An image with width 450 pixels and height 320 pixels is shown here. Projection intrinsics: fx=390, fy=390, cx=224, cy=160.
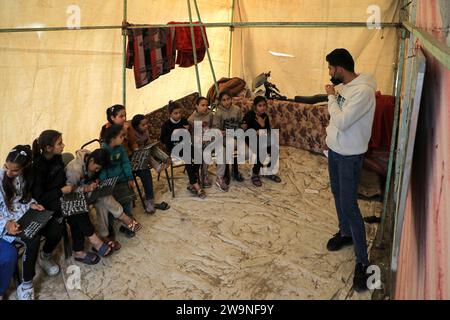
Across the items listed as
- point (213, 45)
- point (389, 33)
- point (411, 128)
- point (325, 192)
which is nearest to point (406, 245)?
point (411, 128)

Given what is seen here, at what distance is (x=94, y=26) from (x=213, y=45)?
7.90ft

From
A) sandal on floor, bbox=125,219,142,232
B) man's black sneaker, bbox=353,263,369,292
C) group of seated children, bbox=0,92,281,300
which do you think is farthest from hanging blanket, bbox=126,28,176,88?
man's black sneaker, bbox=353,263,369,292

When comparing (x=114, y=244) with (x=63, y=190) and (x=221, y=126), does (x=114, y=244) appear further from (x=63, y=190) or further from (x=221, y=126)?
(x=221, y=126)

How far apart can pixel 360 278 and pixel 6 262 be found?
2154 millimetres

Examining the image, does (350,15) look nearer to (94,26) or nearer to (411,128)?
(94,26)

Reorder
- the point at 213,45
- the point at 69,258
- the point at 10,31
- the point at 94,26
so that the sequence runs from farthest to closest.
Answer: the point at 213,45
the point at 94,26
the point at 10,31
the point at 69,258

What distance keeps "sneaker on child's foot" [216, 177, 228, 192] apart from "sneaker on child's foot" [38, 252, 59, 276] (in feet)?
5.65

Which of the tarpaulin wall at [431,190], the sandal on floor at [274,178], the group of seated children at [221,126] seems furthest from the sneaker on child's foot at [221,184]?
the tarpaulin wall at [431,190]

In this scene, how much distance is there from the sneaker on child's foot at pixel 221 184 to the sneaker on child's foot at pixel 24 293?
1.97 metres

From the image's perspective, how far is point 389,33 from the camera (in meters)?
4.95

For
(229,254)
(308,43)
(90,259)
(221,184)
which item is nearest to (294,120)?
(308,43)

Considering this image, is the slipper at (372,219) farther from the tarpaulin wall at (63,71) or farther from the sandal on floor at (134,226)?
the tarpaulin wall at (63,71)

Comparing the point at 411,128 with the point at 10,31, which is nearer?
the point at 411,128

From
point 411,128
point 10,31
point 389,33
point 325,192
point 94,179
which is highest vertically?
point 389,33
